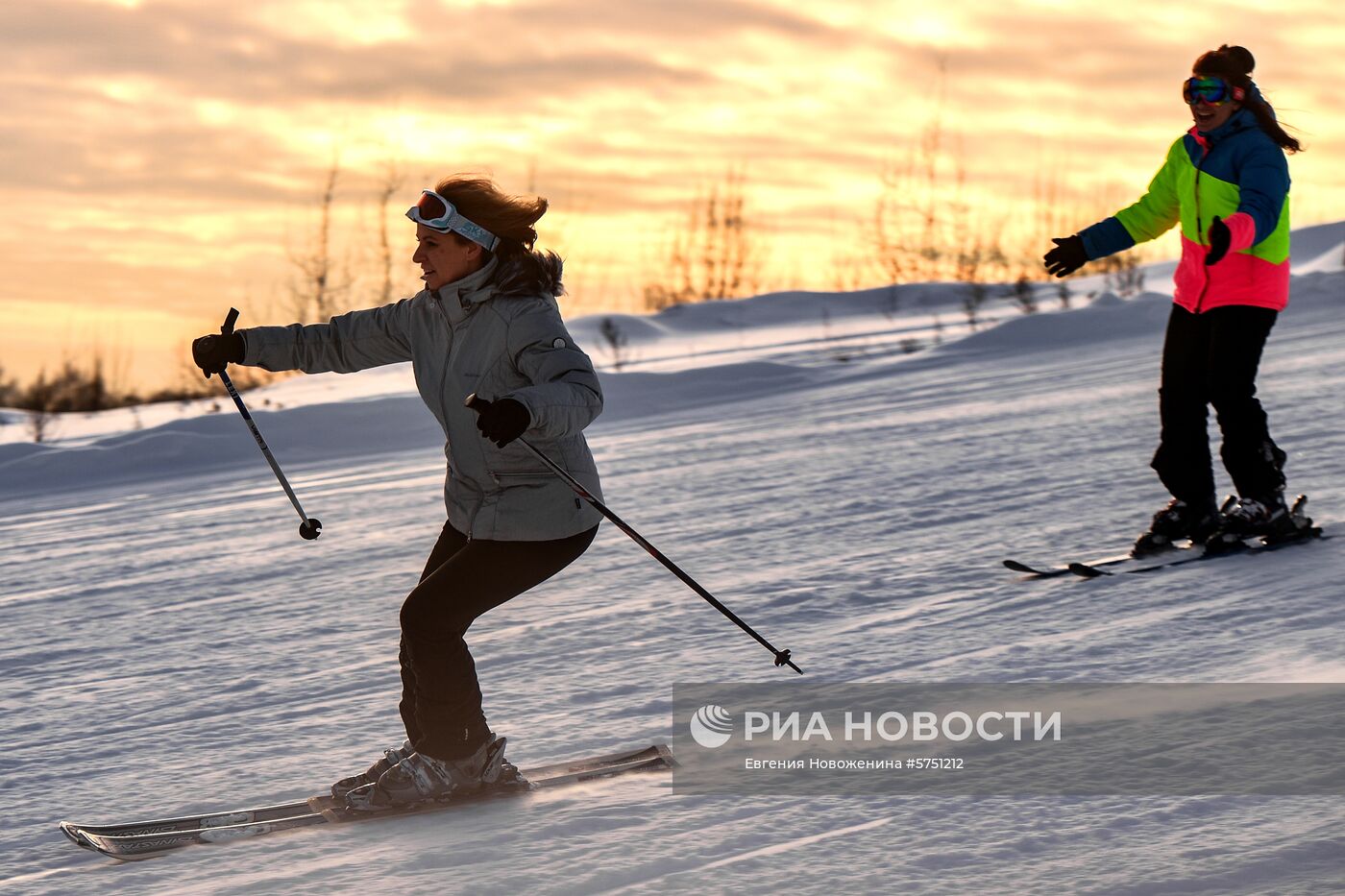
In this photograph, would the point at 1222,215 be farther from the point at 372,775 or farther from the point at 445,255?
the point at 372,775

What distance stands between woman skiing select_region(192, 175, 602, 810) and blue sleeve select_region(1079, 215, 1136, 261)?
2493mm

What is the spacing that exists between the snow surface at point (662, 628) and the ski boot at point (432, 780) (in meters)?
0.08

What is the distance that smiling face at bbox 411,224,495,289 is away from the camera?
3.12 metres

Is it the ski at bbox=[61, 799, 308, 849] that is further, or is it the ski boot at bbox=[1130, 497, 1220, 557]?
the ski boot at bbox=[1130, 497, 1220, 557]

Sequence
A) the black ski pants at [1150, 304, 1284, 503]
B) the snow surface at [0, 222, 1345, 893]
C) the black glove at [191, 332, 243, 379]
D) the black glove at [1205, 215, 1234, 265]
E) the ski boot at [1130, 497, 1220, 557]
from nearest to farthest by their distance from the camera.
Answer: the snow surface at [0, 222, 1345, 893] < the black glove at [191, 332, 243, 379] < the black glove at [1205, 215, 1234, 265] < the black ski pants at [1150, 304, 1284, 503] < the ski boot at [1130, 497, 1220, 557]

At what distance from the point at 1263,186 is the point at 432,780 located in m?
3.20

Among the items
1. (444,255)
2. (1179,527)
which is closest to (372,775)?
(444,255)

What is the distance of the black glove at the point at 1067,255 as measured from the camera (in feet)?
16.4

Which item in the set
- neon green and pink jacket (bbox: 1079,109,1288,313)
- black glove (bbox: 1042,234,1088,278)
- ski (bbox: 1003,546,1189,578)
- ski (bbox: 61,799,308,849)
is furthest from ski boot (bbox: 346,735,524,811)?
neon green and pink jacket (bbox: 1079,109,1288,313)

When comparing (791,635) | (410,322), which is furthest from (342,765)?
(791,635)

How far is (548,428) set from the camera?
2.95m

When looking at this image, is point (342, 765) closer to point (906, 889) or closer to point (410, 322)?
point (410, 322)

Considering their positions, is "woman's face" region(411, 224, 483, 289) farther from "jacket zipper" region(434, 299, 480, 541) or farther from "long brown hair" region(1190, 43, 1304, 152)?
"long brown hair" region(1190, 43, 1304, 152)

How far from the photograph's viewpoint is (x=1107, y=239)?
5.07 meters
